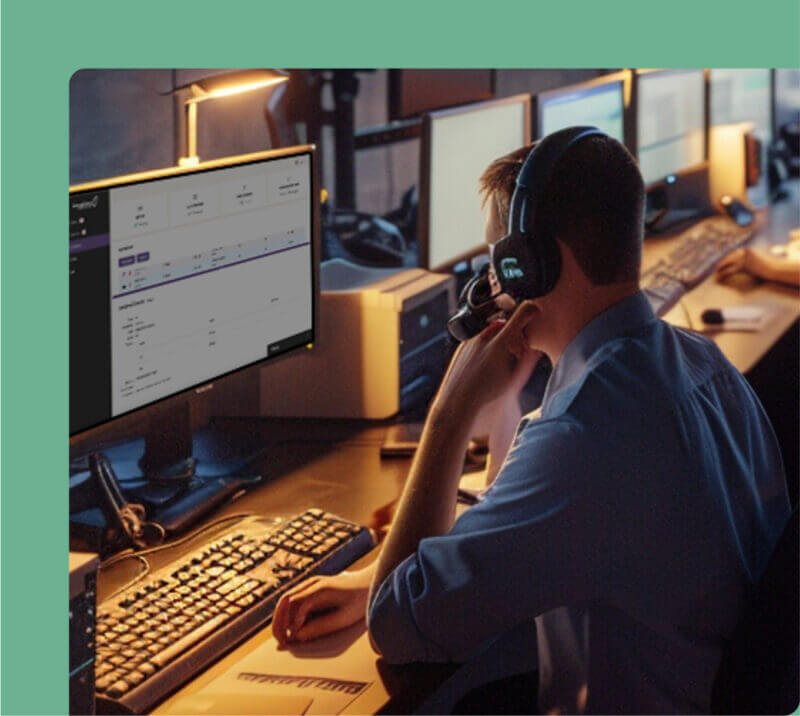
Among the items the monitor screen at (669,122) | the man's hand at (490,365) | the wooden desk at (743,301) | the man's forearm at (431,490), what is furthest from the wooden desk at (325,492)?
the monitor screen at (669,122)

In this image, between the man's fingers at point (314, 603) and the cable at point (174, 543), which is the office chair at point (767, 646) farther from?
the cable at point (174, 543)

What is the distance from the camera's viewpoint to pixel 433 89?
2.81m

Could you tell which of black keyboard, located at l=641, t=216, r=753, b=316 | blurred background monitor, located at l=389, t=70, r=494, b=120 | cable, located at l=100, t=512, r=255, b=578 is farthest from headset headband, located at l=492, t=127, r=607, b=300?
blurred background monitor, located at l=389, t=70, r=494, b=120

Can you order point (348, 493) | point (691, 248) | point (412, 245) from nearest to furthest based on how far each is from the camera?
point (348, 493) → point (412, 245) → point (691, 248)

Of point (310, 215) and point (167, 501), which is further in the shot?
point (310, 215)

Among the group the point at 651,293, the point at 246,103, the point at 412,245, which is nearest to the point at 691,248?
the point at 651,293

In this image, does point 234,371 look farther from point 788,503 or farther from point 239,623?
point 788,503

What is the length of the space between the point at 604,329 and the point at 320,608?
1.54ft

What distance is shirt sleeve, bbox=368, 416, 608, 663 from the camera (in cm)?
141

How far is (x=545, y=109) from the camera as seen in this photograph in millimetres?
2744

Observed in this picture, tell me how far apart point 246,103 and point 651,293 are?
0.94m

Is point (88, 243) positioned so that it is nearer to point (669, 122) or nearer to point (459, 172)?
point (459, 172)

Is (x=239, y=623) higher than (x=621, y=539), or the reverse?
(x=621, y=539)

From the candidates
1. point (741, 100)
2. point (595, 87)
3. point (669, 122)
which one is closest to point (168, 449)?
point (595, 87)
